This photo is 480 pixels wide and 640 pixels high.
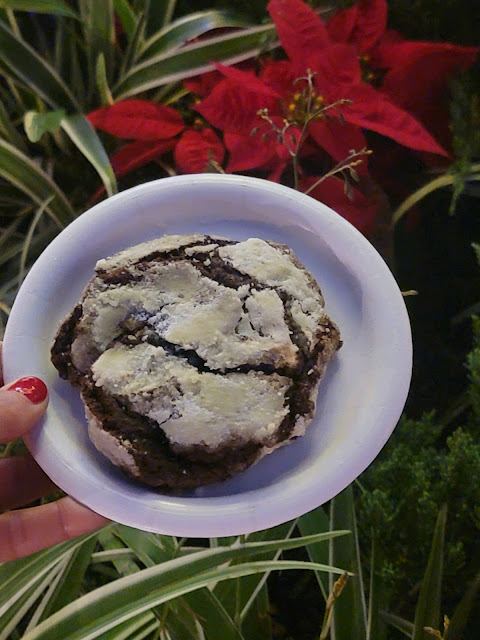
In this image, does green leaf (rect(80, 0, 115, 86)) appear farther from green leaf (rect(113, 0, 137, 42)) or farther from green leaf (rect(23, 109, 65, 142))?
green leaf (rect(23, 109, 65, 142))

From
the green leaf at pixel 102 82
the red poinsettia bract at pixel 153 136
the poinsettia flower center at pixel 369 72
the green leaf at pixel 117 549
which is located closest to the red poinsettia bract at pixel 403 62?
the poinsettia flower center at pixel 369 72

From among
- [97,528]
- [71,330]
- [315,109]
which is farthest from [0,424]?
[315,109]

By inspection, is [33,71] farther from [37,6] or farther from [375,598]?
[375,598]

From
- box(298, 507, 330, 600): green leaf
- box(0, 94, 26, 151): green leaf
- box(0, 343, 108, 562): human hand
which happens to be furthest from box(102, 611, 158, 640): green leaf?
box(0, 94, 26, 151): green leaf

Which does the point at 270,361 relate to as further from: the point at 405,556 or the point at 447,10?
the point at 447,10

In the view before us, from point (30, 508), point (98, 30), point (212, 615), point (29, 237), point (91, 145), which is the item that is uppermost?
point (98, 30)

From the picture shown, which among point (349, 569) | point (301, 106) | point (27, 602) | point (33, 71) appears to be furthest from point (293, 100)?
point (27, 602)

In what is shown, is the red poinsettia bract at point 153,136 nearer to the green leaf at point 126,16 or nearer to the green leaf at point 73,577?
the green leaf at point 126,16
